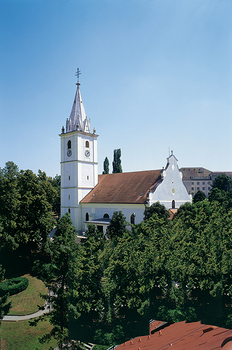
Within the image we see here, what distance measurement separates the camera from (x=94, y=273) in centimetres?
1309

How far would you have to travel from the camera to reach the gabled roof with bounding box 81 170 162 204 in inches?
1387

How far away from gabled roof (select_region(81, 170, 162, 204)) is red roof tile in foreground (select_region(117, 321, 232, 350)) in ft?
70.7

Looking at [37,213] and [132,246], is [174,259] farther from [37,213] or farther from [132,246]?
[37,213]

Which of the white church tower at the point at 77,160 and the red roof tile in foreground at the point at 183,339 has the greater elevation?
the white church tower at the point at 77,160

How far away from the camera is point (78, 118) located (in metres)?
42.5

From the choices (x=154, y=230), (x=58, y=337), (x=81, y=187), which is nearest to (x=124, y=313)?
(x=58, y=337)

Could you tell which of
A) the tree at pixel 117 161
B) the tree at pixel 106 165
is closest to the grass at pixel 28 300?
the tree at pixel 117 161

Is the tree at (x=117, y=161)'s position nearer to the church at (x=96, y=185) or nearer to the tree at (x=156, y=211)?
the church at (x=96, y=185)

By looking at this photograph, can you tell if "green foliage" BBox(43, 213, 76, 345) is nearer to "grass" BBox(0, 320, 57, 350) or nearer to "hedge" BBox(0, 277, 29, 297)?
"grass" BBox(0, 320, 57, 350)

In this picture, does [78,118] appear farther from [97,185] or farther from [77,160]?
[97,185]

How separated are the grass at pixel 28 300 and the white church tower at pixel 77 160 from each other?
17768mm

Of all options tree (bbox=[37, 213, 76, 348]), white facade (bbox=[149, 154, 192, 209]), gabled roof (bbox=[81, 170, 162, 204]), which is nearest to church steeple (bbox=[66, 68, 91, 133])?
gabled roof (bbox=[81, 170, 162, 204])

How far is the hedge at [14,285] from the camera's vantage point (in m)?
20.7

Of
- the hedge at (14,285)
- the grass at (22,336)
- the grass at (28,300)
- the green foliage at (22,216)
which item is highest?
the green foliage at (22,216)
